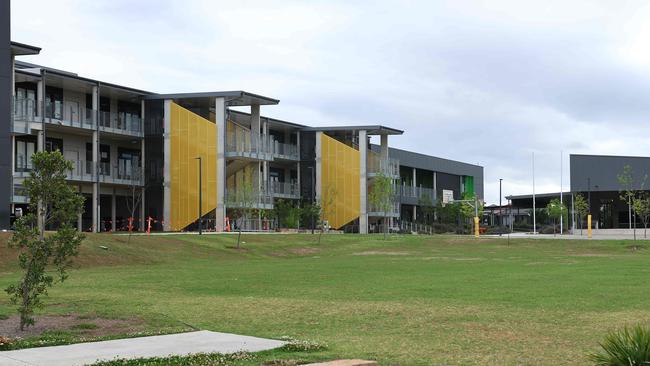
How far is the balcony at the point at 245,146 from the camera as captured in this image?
240 ft

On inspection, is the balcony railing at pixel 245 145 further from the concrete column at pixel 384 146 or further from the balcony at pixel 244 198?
the concrete column at pixel 384 146

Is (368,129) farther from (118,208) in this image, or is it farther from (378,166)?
(118,208)

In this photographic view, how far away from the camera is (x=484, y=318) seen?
1587 centimetres

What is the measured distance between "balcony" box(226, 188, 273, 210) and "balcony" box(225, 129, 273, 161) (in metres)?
3.19

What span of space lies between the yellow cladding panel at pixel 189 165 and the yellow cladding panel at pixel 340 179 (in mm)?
20346

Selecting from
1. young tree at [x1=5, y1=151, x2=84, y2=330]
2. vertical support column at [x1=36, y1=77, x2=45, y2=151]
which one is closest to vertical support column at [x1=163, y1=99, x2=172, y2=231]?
vertical support column at [x1=36, y1=77, x2=45, y2=151]

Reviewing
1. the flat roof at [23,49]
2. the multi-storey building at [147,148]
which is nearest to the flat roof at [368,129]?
the multi-storey building at [147,148]

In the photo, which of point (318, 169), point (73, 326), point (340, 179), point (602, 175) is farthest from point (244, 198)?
point (73, 326)

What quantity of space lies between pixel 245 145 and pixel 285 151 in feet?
46.4

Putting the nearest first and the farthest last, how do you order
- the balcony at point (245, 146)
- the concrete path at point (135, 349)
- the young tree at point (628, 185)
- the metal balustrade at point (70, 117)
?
1. the concrete path at point (135, 349)
2. the metal balustrade at point (70, 117)
3. the balcony at point (245, 146)
4. the young tree at point (628, 185)

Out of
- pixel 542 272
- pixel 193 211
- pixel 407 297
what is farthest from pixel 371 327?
pixel 193 211

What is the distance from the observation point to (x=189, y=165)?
7188 cm

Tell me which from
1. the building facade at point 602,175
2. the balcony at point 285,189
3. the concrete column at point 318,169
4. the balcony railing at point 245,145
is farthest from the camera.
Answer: the building facade at point 602,175

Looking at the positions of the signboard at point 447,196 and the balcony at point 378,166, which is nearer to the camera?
the balcony at point 378,166
